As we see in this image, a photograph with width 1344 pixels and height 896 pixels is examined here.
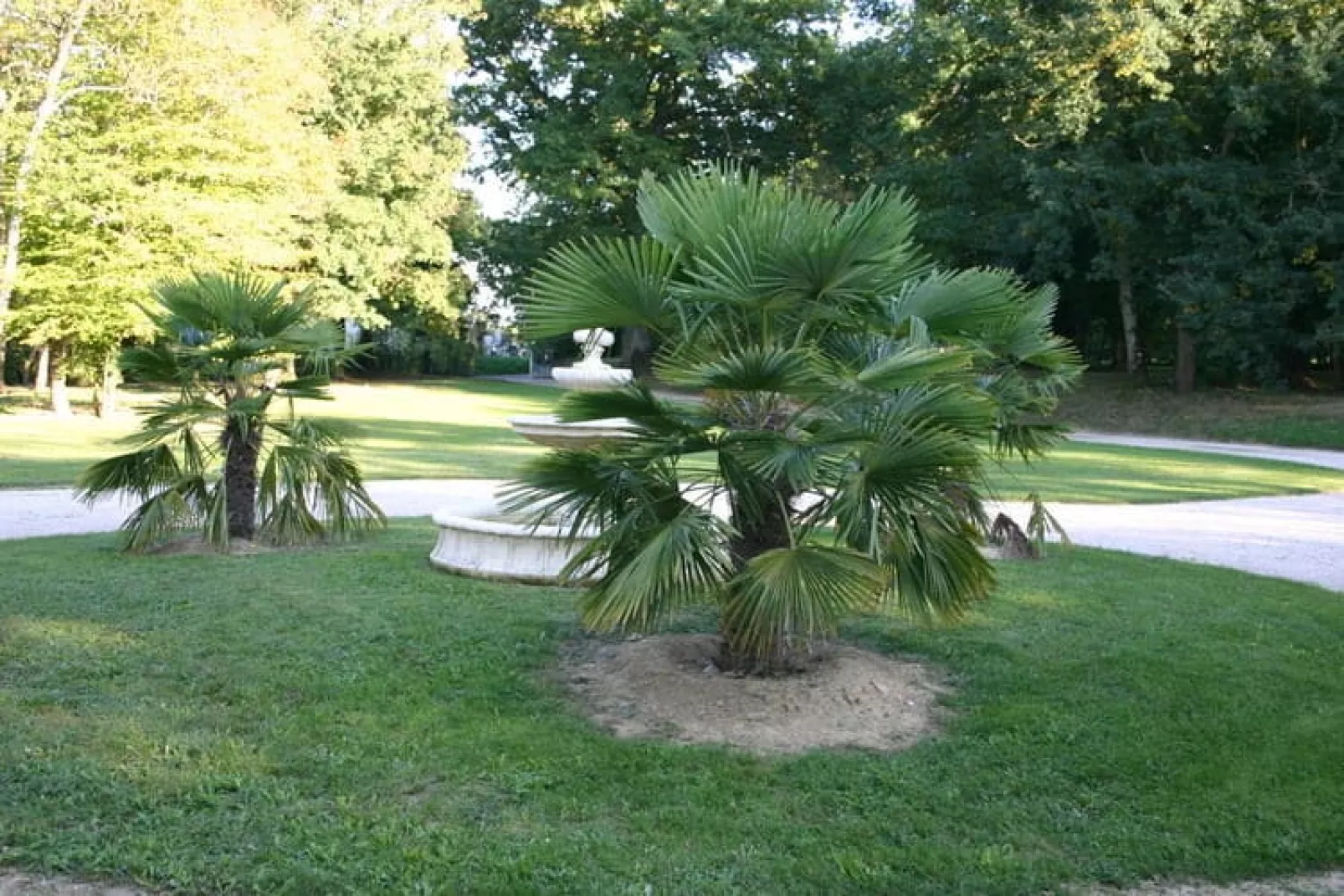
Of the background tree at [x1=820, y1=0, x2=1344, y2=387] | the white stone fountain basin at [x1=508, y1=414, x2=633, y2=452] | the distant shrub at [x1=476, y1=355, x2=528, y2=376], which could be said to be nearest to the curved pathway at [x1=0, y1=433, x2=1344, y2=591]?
the white stone fountain basin at [x1=508, y1=414, x2=633, y2=452]

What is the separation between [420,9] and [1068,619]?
128ft

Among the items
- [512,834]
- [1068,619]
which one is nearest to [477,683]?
[512,834]

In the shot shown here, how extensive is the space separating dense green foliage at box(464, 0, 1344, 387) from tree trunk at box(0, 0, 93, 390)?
63.2ft

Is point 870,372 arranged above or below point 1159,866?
above

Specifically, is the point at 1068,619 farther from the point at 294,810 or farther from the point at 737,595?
the point at 294,810

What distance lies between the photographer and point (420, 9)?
136ft

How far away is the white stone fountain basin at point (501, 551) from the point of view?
28.0 ft

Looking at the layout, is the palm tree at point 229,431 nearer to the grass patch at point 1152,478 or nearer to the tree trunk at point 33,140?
the grass patch at point 1152,478

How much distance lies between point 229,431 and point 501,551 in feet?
9.63

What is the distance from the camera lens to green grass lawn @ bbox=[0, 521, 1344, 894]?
3.98 metres

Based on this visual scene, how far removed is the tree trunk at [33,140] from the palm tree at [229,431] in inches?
619

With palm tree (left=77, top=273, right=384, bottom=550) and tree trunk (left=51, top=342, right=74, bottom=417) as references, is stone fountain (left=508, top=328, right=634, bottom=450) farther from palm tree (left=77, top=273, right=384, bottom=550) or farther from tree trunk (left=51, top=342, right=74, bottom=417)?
tree trunk (left=51, top=342, right=74, bottom=417)

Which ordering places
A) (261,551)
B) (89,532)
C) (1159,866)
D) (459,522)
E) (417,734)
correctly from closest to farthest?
(1159,866) → (417,734) → (459,522) → (261,551) → (89,532)

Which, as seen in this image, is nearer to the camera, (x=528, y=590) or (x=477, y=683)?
(x=477, y=683)
